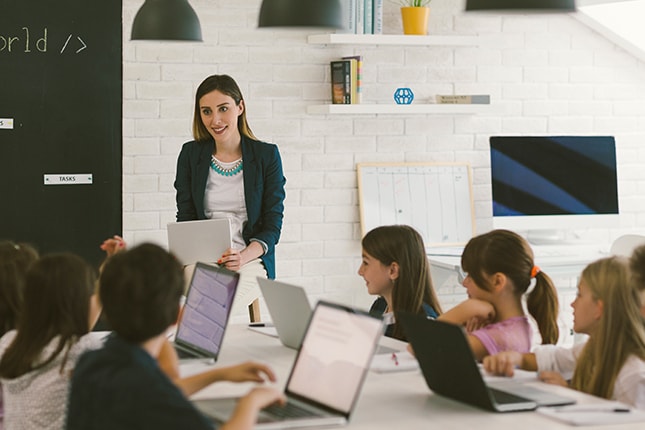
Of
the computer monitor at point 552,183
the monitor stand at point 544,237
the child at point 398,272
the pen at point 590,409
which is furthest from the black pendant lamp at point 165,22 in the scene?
the monitor stand at point 544,237

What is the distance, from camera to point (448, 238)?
17.8ft

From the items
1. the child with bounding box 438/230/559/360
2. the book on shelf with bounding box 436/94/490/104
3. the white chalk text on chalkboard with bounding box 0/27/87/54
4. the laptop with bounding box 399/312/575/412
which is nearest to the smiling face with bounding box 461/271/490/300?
the child with bounding box 438/230/559/360


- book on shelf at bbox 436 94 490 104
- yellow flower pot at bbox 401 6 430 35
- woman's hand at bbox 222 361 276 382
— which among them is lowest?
woman's hand at bbox 222 361 276 382

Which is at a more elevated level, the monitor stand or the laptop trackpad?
the monitor stand

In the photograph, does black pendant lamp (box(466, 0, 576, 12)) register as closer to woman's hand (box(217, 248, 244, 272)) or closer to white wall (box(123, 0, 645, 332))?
woman's hand (box(217, 248, 244, 272))

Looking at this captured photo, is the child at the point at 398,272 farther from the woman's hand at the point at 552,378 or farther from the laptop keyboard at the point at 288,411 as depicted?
the laptop keyboard at the point at 288,411

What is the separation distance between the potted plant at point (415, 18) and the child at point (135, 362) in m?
3.47

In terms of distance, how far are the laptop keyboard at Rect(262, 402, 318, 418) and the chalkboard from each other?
9.22ft

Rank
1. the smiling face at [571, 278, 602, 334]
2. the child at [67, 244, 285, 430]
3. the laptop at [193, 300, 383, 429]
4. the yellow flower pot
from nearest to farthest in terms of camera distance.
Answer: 1. the child at [67, 244, 285, 430]
2. the laptop at [193, 300, 383, 429]
3. the smiling face at [571, 278, 602, 334]
4. the yellow flower pot

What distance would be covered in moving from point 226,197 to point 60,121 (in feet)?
3.18

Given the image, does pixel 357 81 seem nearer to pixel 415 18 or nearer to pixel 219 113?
pixel 415 18

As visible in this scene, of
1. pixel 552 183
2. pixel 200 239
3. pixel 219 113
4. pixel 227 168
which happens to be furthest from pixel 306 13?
pixel 552 183

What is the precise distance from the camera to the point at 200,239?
3.98 m

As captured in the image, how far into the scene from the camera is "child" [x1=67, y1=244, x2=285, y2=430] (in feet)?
5.85
